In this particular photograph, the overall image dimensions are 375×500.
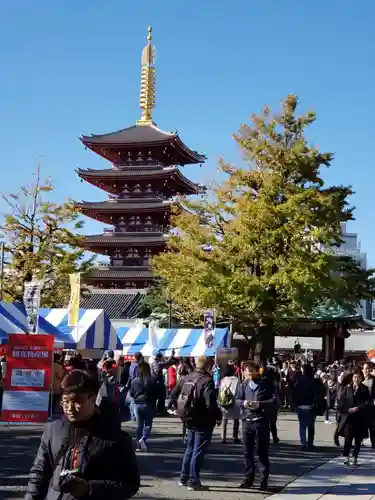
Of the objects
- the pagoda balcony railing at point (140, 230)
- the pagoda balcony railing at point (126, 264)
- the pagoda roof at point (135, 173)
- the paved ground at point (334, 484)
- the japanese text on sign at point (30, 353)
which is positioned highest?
the pagoda roof at point (135, 173)

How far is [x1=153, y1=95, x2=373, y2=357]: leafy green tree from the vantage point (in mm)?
29641

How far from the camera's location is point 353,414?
12.3 m

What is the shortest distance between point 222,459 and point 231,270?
18567mm

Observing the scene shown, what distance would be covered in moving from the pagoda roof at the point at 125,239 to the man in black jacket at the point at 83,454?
153ft

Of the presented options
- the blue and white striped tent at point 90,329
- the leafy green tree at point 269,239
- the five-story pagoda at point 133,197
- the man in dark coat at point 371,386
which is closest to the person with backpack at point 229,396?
the man in dark coat at point 371,386

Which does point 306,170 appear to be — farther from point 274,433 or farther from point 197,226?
point 274,433

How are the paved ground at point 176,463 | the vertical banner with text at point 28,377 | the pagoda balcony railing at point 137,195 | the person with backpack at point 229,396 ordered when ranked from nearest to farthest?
the paved ground at point 176,463 < the vertical banner with text at point 28,377 < the person with backpack at point 229,396 < the pagoda balcony railing at point 137,195

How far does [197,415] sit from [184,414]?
17 cm

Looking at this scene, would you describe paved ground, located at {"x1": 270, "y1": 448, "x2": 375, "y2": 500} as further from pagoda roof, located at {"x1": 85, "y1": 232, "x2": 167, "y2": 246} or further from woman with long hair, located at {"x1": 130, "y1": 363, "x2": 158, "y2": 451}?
pagoda roof, located at {"x1": 85, "y1": 232, "x2": 167, "y2": 246}

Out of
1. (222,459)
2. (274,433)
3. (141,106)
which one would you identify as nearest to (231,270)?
(274,433)

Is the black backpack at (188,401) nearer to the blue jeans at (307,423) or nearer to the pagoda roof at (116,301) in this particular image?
the blue jeans at (307,423)

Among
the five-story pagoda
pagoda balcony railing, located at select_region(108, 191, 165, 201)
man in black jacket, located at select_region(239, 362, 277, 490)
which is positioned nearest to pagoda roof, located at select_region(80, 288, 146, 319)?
the five-story pagoda

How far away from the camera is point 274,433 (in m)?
15.1

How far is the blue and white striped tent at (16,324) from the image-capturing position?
18.8 m
